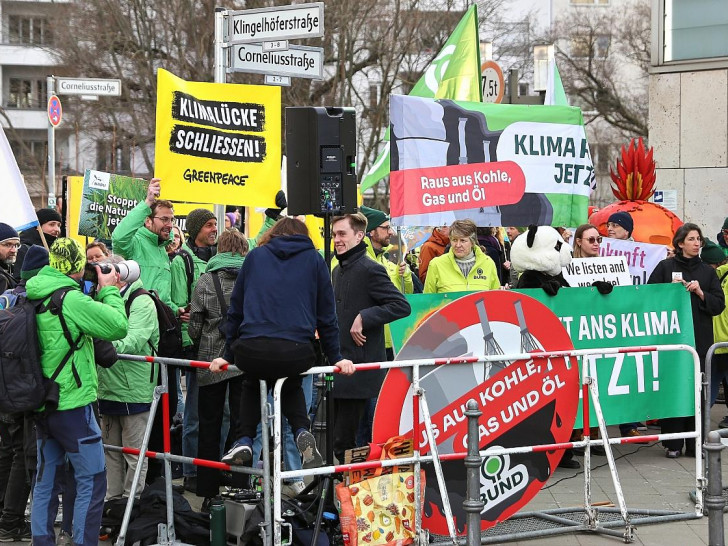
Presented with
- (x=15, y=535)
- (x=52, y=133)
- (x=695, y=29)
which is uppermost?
(x=695, y=29)

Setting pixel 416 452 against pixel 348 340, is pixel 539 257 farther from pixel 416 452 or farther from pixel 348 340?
pixel 416 452

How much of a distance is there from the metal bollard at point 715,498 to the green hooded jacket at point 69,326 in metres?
3.32

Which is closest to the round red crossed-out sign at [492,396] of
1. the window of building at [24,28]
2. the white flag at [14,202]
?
the white flag at [14,202]

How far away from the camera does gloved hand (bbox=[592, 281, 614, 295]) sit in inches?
354

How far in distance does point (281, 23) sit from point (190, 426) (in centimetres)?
385

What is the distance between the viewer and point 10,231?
27.5ft

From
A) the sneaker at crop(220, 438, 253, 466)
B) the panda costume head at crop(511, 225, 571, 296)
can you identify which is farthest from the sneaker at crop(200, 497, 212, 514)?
the panda costume head at crop(511, 225, 571, 296)

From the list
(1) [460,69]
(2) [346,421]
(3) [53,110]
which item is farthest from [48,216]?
(3) [53,110]

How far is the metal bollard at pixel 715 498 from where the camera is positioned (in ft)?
17.8

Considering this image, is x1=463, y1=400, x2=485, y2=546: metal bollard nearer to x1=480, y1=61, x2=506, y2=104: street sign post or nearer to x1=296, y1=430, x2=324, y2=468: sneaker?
x1=296, y1=430, x2=324, y2=468: sneaker

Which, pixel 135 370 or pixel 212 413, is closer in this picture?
pixel 135 370

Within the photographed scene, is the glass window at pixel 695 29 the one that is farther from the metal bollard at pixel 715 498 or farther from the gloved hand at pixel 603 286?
the metal bollard at pixel 715 498

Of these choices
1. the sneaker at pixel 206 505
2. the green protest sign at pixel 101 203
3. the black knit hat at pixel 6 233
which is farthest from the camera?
the green protest sign at pixel 101 203

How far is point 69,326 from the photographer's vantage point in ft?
21.1
